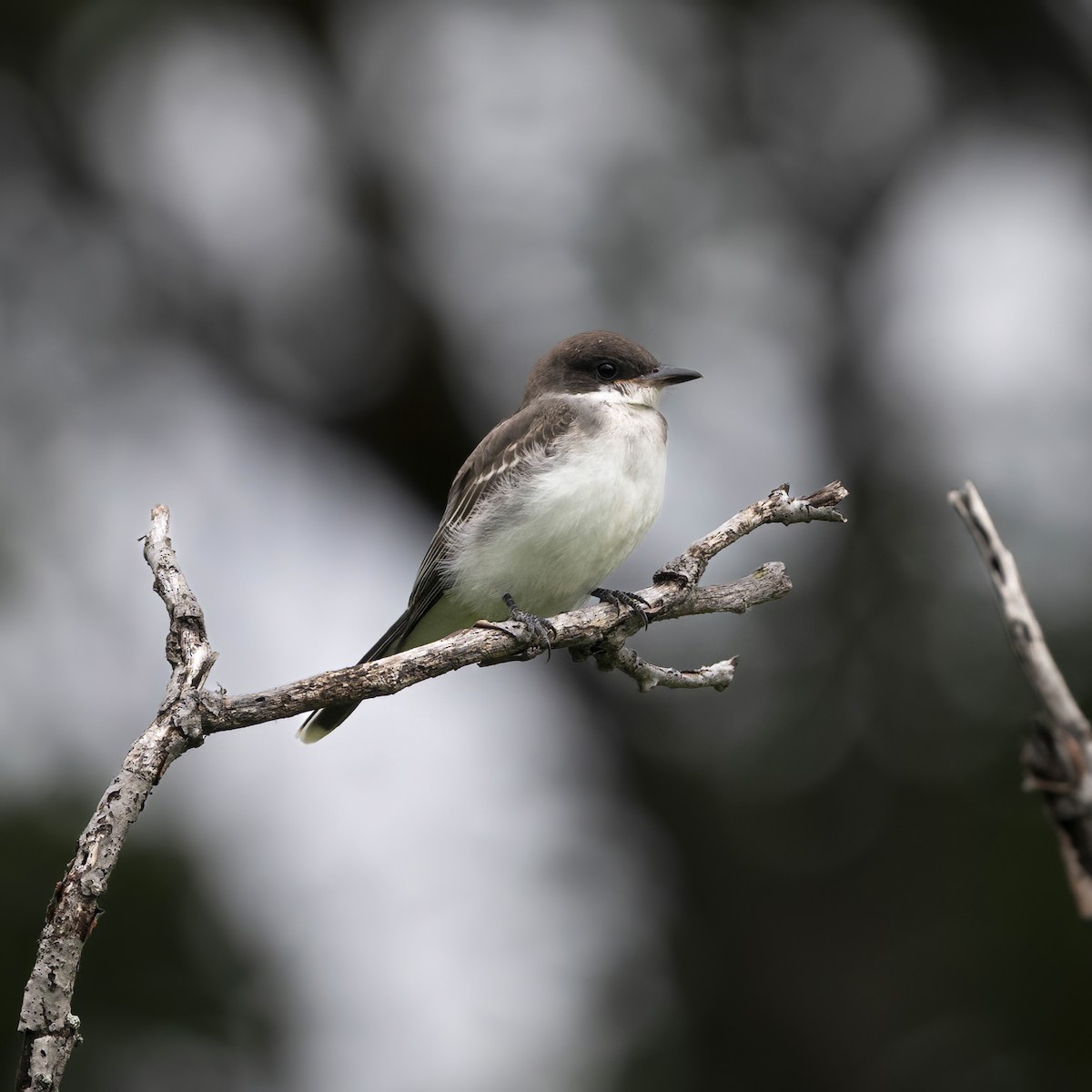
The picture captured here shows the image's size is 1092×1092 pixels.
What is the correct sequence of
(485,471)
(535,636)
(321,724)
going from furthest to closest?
(485,471) → (321,724) → (535,636)

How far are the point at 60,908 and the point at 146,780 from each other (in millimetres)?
355

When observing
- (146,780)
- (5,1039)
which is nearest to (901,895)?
(5,1039)

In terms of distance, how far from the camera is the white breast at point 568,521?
565 centimetres

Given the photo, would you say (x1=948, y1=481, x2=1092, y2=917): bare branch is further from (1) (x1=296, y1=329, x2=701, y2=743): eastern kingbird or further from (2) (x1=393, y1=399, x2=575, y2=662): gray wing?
(2) (x1=393, y1=399, x2=575, y2=662): gray wing

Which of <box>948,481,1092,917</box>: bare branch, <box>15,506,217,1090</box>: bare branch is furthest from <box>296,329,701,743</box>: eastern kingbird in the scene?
<box>948,481,1092,917</box>: bare branch

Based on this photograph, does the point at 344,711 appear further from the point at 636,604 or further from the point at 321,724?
the point at 636,604

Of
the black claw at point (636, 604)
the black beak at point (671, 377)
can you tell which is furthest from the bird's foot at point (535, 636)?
the black beak at point (671, 377)

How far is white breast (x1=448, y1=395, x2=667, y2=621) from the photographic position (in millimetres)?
5652

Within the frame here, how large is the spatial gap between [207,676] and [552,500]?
245cm

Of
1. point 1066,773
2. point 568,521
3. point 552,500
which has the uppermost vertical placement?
point 552,500

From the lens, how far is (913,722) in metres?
10.4

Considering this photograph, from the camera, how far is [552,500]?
226 inches

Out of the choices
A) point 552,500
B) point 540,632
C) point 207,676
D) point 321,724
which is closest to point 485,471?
point 552,500

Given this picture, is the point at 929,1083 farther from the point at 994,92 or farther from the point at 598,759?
the point at 994,92
